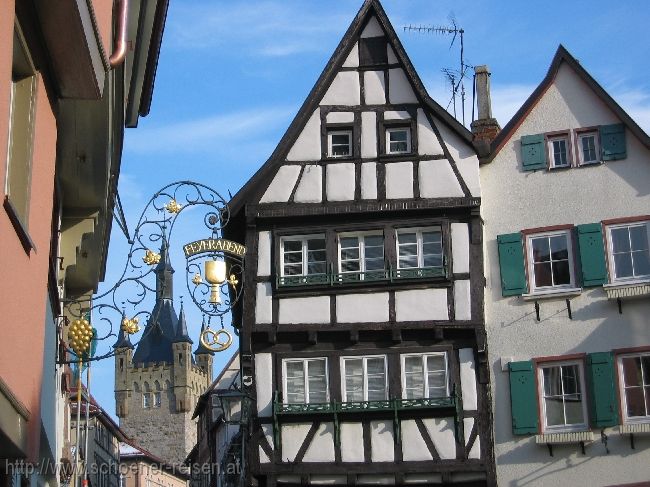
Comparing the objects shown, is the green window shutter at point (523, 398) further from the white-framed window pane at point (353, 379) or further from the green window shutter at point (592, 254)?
the white-framed window pane at point (353, 379)

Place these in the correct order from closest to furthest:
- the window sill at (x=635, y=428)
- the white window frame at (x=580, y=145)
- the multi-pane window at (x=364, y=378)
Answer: the window sill at (x=635, y=428) < the multi-pane window at (x=364, y=378) < the white window frame at (x=580, y=145)

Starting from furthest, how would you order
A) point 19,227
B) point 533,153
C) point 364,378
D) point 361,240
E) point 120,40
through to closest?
1. point 533,153
2. point 361,240
3. point 364,378
4. point 120,40
5. point 19,227

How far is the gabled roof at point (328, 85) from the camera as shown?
904 inches

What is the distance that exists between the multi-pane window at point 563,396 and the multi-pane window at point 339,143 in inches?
212

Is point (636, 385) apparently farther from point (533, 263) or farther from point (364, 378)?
point (364, 378)

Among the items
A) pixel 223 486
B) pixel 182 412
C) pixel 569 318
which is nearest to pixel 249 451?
pixel 569 318

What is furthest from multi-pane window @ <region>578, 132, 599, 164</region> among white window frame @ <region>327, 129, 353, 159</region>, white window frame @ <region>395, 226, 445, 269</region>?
white window frame @ <region>327, 129, 353, 159</region>

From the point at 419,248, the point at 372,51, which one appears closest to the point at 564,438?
the point at 419,248

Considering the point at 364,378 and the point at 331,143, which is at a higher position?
the point at 331,143

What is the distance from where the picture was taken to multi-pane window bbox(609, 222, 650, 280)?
21609 millimetres

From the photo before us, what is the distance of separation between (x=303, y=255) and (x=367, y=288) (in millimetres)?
1444

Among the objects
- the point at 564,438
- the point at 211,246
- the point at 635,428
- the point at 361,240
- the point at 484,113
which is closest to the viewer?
the point at 211,246

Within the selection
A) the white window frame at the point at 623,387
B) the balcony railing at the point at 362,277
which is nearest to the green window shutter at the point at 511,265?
the balcony railing at the point at 362,277

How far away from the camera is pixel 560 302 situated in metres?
21.8
